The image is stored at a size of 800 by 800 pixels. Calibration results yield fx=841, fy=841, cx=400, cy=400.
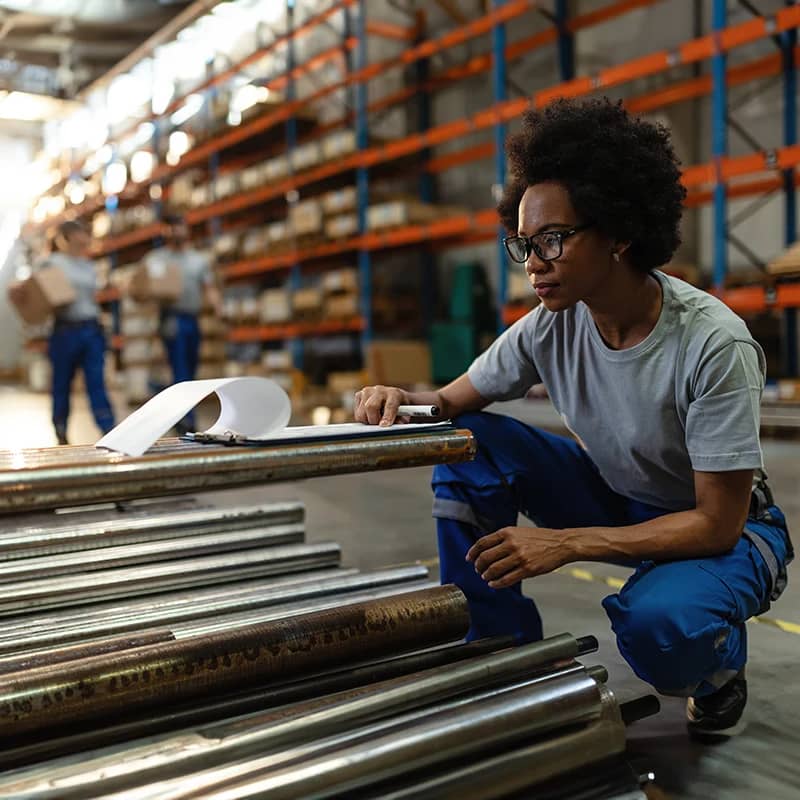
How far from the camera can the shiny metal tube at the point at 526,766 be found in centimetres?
124

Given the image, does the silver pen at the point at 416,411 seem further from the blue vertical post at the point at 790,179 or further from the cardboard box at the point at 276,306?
the cardboard box at the point at 276,306

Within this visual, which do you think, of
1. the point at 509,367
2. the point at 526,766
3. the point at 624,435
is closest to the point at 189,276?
the point at 509,367

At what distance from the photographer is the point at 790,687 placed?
73.9 inches

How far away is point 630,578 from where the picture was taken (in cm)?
158

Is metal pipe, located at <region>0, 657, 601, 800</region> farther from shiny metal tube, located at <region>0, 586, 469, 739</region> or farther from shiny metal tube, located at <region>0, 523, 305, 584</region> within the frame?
shiny metal tube, located at <region>0, 523, 305, 584</region>

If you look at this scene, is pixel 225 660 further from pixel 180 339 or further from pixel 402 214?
pixel 402 214

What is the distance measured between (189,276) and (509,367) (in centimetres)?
531

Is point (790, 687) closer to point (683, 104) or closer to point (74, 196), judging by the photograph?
point (683, 104)

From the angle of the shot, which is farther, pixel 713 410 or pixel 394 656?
pixel 394 656

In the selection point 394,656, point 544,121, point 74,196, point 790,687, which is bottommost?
point 790,687

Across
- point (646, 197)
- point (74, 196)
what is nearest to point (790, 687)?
point (646, 197)

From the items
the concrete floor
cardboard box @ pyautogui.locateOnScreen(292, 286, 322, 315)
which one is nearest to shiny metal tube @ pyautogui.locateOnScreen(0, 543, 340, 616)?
the concrete floor

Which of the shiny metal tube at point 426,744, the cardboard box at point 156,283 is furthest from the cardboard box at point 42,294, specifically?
the shiny metal tube at point 426,744

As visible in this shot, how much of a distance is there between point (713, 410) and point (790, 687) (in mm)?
799
